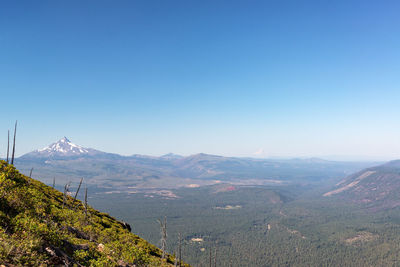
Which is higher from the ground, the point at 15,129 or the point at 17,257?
the point at 15,129

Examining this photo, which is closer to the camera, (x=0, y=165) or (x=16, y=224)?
(x=16, y=224)

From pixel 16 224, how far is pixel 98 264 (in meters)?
8.34

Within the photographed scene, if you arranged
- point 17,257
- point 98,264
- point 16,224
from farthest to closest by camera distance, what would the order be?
point 98,264 → point 16,224 → point 17,257

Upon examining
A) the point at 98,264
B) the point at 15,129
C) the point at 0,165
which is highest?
the point at 15,129

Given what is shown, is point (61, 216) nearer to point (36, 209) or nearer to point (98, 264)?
point (36, 209)

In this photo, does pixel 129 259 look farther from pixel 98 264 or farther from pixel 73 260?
pixel 73 260

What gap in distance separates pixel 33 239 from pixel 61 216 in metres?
18.3

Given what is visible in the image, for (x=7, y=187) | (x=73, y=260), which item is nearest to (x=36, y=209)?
(x=7, y=187)

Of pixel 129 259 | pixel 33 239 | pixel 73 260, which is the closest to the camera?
pixel 33 239

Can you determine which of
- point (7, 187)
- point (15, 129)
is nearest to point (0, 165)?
point (7, 187)

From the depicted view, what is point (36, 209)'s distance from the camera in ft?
75.5

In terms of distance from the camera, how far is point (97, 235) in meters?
37.4

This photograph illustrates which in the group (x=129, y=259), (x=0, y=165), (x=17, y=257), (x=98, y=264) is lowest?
(x=129, y=259)

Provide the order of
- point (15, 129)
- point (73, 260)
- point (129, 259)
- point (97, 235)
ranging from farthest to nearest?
point (15, 129) → point (97, 235) → point (129, 259) → point (73, 260)
